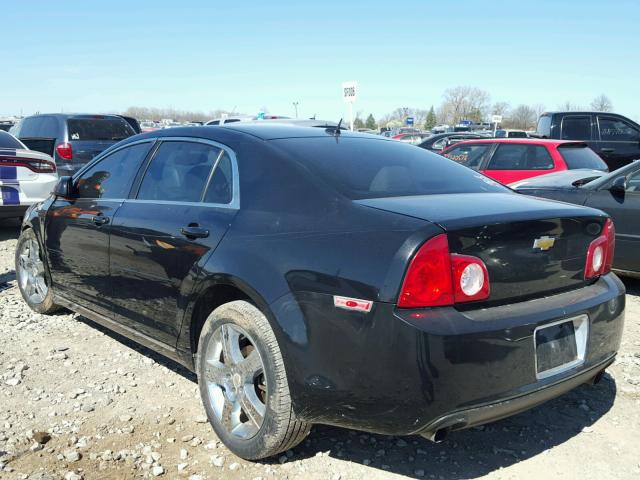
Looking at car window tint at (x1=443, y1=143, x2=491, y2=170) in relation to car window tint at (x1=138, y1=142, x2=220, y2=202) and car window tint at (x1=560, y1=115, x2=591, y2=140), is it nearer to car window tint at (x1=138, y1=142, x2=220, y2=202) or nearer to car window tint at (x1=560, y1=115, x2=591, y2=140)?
car window tint at (x1=560, y1=115, x2=591, y2=140)

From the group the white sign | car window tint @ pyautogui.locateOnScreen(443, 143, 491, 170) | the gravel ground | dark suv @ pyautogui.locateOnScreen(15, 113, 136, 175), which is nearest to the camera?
the gravel ground

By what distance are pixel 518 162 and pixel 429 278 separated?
23.2 ft

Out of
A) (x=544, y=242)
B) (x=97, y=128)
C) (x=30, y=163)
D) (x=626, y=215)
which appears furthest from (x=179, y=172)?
(x=97, y=128)

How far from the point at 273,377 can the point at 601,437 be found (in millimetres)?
1734

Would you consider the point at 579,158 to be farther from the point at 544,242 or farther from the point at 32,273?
the point at 32,273

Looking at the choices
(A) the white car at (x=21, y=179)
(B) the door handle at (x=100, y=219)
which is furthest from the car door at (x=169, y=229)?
(A) the white car at (x=21, y=179)

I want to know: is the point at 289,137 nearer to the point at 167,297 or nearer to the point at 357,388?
the point at 167,297

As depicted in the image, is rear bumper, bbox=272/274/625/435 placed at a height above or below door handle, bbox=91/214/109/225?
below

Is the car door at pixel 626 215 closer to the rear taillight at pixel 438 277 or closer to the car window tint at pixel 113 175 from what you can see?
the rear taillight at pixel 438 277

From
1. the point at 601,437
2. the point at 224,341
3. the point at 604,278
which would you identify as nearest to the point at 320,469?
the point at 224,341

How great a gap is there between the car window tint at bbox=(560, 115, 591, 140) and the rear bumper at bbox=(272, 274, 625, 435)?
34.6ft

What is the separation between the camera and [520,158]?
8.73 metres

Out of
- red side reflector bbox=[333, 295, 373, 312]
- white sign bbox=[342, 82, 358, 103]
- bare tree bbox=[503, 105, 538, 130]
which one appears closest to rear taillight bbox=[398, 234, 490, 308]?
red side reflector bbox=[333, 295, 373, 312]

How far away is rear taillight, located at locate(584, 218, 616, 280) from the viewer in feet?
9.05
